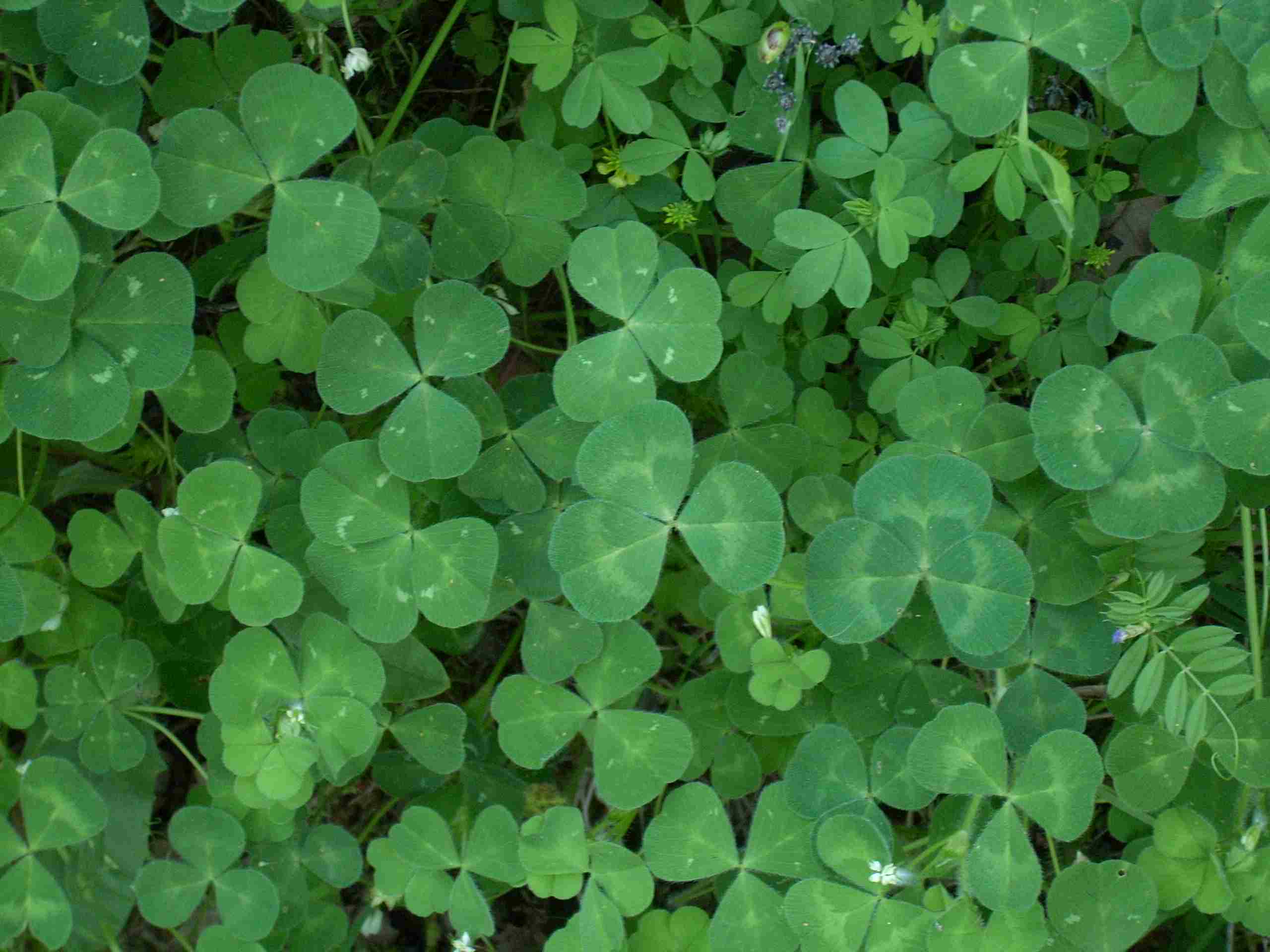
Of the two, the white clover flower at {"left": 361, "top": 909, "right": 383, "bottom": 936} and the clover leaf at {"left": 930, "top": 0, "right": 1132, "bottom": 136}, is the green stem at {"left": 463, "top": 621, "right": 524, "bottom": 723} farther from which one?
the clover leaf at {"left": 930, "top": 0, "right": 1132, "bottom": 136}

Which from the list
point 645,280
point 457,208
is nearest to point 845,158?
point 645,280

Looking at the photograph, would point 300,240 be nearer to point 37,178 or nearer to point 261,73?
point 261,73

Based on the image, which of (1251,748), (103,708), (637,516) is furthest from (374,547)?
(1251,748)

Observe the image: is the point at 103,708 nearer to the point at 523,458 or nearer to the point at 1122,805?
the point at 523,458

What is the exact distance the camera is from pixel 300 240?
2.10 meters

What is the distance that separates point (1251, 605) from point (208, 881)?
7.61ft

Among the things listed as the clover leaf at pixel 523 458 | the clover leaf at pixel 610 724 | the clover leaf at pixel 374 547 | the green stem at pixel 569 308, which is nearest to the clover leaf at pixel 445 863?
the clover leaf at pixel 610 724

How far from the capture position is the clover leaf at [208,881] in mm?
2406

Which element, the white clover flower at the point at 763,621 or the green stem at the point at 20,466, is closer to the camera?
the white clover flower at the point at 763,621

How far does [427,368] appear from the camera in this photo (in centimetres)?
222

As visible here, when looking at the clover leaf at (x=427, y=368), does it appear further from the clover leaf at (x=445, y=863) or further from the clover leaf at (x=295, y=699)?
the clover leaf at (x=445, y=863)

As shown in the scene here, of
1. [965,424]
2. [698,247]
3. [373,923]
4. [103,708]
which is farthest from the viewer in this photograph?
[373,923]

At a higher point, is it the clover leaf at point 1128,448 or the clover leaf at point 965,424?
the clover leaf at point 1128,448

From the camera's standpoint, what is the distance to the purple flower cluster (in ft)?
7.70
